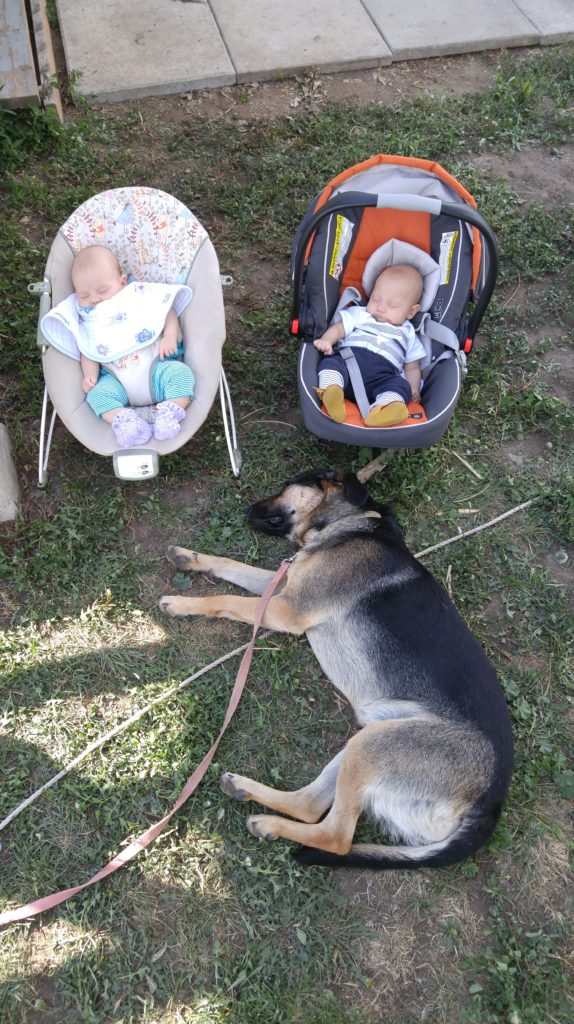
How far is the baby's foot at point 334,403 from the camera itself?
3475 millimetres

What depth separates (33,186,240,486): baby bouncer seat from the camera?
357 cm

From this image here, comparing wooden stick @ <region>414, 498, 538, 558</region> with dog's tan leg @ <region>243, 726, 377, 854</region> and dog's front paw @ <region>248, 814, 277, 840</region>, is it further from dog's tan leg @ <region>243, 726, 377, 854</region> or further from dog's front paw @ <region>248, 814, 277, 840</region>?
dog's front paw @ <region>248, 814, 277, 840</region>

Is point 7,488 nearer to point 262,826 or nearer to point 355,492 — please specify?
point 355,492

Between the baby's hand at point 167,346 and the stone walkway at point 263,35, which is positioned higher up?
the stone walkway at point 263,35

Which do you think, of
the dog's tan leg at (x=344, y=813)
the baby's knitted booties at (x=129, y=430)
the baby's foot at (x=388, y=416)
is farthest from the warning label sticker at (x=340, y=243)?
the dog's tan leg at (x=344, y=813)

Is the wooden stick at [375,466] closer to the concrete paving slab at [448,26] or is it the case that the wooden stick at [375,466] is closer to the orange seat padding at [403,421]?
the orange seat padding at [403,421]

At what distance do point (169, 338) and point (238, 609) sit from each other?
1506 millimetres

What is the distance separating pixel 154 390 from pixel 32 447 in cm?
84

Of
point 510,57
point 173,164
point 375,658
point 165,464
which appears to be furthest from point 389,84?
point 375,658

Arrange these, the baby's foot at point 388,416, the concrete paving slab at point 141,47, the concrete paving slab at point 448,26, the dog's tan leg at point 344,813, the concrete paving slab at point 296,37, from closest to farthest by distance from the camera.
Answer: the dog's tan leg at point 344,813, the baby's foot at point 388,416, the concrete paving slab at point 141,47, the concrete paving slab at point 296,37, the concrete paving slab at point 448,26

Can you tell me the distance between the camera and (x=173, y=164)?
17.8 feet

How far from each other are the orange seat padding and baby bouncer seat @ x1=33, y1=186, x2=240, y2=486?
66 centimetres

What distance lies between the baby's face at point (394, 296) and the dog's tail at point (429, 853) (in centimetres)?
262

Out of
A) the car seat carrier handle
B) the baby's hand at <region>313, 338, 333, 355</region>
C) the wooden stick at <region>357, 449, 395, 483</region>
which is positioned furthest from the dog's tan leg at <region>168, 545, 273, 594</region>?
the car seat carrier handle
